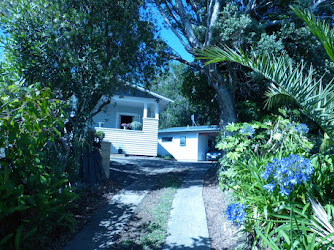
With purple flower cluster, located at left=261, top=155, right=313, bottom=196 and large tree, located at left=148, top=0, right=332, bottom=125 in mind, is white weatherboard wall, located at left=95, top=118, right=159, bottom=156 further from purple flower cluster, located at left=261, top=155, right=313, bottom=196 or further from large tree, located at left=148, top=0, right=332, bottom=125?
purple flower cluster, located at left=261, top=155, right=313, bottom=196

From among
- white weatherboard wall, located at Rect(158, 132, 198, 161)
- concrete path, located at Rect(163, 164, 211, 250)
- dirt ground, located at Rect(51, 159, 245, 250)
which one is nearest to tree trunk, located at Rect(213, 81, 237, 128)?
dirt ground, located at Rect(51, 159, 245, 250)

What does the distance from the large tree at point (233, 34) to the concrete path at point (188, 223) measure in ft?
10.6

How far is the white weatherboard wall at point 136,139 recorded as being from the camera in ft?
52.3

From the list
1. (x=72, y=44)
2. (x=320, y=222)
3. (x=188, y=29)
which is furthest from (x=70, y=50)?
(x=320, y=222)

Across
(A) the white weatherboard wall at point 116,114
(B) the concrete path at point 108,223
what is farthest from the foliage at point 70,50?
(A) the white weatherboard wall at point 116,114

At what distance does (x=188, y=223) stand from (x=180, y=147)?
1696 centimetres

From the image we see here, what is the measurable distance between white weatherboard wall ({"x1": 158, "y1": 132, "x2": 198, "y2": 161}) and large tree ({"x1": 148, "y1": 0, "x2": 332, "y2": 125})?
11.9 metres

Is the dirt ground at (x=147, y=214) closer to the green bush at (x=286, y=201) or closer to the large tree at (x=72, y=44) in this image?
the green bush at (x=286, y=201)

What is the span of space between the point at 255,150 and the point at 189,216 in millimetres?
1785

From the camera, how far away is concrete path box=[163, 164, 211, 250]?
363 cm

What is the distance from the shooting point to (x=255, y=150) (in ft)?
15.2

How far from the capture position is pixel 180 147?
21.3 metres

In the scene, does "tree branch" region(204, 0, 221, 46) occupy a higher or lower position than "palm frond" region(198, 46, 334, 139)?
higher

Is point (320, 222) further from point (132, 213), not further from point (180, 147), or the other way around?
point (180, 147)
